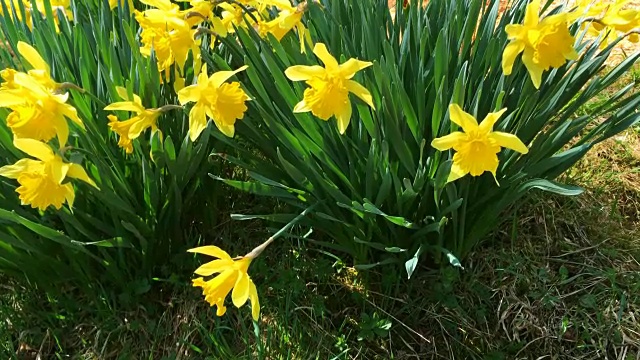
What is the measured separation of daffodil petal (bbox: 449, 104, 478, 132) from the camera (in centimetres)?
122

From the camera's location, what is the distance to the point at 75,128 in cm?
150

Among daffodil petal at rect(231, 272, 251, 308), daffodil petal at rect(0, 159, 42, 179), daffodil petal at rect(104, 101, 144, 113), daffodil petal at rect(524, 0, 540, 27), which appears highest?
daffodil petal at rect(524, 0, 540, 27)

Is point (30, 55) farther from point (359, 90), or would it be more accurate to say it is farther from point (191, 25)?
point (359, 90)

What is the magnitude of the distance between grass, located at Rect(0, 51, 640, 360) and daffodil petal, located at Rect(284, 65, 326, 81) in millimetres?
580

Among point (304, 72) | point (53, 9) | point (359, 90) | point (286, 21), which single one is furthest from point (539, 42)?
point (53, 9)

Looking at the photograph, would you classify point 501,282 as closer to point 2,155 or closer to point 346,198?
point 346,198

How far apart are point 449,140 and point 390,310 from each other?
60 centimetres

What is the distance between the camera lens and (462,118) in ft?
4.05

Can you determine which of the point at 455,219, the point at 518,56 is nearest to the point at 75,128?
the point at 455,219

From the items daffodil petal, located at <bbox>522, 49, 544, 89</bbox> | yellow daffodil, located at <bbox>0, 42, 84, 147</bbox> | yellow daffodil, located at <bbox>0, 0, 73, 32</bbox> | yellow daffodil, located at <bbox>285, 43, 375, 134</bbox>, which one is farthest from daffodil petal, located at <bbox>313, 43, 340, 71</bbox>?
yellow daffodil, located at <bbox>0, 0, 73, 32</bbox>

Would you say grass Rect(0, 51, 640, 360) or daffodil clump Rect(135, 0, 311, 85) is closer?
daffodil clump Rect(135, 0, 311, 85)

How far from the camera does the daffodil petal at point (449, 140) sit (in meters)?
1.25

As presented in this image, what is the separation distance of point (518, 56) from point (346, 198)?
0.53 m

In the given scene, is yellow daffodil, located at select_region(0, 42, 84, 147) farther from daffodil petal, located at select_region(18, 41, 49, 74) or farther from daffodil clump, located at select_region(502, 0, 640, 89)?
daffodil clump, located at select_region(502, 0, 640, 89)
